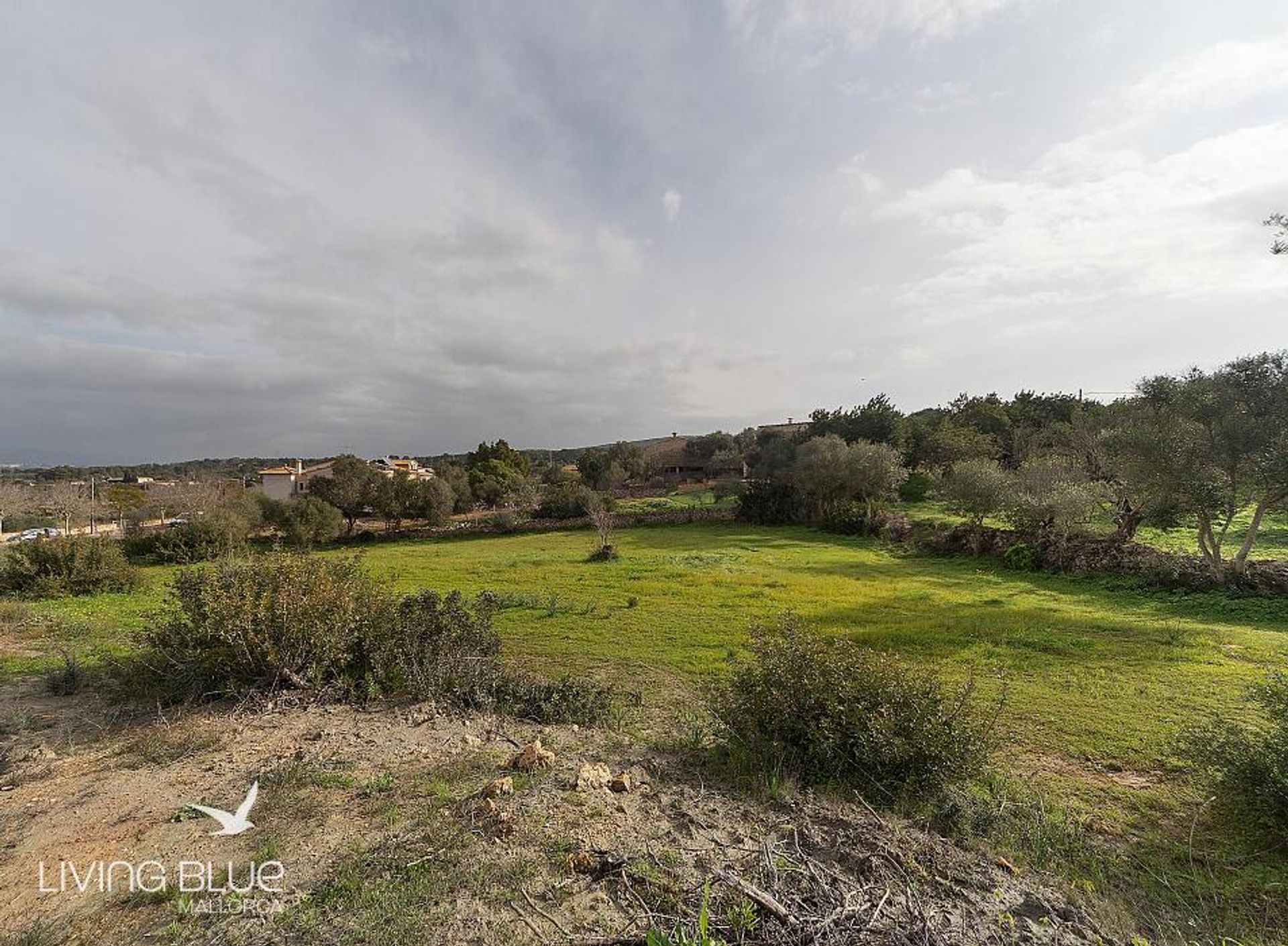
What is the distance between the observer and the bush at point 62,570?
1509cm

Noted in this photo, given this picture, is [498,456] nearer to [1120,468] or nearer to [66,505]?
[66,505]

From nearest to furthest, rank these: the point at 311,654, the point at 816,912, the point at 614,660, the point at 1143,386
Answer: the point at 816,912, the point at 311,654, the point at 614,660, the point at 1143,386

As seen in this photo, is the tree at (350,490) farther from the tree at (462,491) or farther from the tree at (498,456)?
the tree at (498,456)

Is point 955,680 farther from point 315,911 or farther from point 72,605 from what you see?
point 72,605

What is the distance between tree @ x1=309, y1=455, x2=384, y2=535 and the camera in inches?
1323

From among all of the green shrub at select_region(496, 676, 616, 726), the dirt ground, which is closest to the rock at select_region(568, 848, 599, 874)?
the dirt ground

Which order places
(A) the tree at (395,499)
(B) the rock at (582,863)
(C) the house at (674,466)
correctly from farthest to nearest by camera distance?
1. (C) the house at (674,466)
2. (A) the tree at (395,499)
3. (B) the rock at (582,863)

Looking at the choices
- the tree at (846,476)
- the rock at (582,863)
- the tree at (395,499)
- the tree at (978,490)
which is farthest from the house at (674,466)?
the rock at (582,863)

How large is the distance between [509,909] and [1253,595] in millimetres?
19605

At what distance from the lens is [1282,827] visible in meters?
4.20

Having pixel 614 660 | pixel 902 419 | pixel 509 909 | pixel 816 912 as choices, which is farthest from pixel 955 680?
pixel 902 419

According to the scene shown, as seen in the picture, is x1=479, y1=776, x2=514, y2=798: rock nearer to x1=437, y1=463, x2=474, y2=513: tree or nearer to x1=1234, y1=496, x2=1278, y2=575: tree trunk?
x1=1234, y1=496, x2=1278, y2=575: tree trunk

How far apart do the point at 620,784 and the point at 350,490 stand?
34.7m

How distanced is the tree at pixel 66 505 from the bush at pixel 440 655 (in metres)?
35.5
